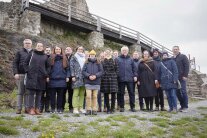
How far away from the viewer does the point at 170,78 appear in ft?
28.0

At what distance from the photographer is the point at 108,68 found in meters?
8.00

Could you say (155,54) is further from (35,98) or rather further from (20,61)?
(20,61)

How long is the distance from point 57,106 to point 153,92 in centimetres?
297

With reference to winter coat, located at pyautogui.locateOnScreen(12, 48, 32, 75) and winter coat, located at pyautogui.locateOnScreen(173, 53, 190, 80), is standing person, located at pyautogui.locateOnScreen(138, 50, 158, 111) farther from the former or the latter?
winter coat, located at pyautogui.locateOnScreen(12, 48, 32, 75)

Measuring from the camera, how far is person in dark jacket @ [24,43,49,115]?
7.11 m

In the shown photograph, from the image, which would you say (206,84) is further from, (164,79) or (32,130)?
(32,130)

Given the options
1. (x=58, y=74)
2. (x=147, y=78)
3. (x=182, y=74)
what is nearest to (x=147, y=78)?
(x=147, y=78)

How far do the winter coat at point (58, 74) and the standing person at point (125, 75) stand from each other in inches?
66.2

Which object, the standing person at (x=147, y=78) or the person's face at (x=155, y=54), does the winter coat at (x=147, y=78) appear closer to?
the standing person at (x=147, y=78)

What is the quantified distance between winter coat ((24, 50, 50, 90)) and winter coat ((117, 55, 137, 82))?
229 centimetres

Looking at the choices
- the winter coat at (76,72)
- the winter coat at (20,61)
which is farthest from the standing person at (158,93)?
the winter coat at (20,61)

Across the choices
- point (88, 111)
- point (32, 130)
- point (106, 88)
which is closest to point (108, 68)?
point (106, 88)

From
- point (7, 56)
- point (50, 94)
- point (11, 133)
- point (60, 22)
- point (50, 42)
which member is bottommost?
point (11, 133)

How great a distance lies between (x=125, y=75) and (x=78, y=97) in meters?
1.55
